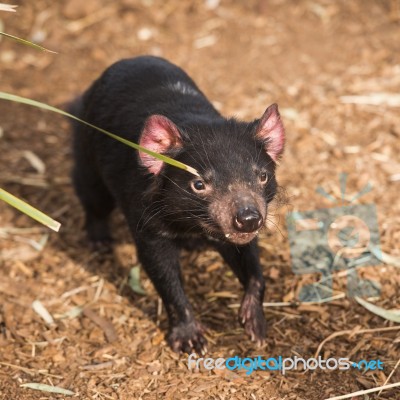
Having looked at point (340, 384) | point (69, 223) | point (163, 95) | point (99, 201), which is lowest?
point (69, 223)

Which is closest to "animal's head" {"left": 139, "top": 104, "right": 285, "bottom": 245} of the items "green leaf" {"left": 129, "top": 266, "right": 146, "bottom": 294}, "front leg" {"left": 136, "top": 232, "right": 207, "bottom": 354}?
"front leg" {"left": 136, "top": 232, "right": 207, "bottom": 354}

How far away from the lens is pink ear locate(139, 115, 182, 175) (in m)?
3.64

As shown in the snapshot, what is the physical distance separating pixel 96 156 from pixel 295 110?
8.37 ft

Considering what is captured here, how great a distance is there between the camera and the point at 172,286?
4059mm

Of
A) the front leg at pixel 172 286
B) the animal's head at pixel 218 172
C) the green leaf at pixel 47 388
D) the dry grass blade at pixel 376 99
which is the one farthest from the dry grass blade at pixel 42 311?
the dry grass blade at pixel 376 99

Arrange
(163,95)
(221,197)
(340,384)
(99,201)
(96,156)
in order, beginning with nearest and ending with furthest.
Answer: (221,197) < (340,384) < (163,95) < (96,156) < (99,201)

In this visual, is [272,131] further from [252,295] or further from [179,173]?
[252,295]

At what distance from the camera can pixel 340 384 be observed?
3.71m

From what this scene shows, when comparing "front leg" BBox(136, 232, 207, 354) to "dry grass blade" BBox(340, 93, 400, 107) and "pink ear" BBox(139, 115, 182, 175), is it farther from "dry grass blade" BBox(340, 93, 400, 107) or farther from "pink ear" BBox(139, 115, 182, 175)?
"dry grass blade" BBox(340, 93, 400, 107)

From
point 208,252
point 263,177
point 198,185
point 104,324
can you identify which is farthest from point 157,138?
point 208,252

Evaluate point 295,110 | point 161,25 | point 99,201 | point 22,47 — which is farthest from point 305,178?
point 22,47

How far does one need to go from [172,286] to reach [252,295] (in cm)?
46

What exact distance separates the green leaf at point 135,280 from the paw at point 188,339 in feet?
2.30

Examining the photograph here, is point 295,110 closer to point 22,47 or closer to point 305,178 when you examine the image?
point 305,178
